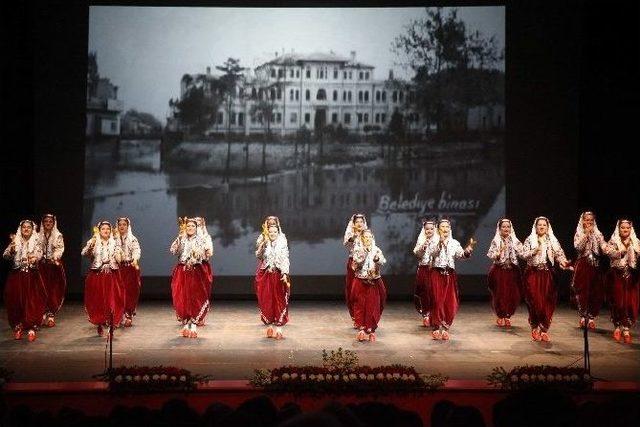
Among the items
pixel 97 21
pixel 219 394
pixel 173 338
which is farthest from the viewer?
pixel 97 21

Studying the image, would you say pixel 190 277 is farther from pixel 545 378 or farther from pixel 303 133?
pixel 545 378

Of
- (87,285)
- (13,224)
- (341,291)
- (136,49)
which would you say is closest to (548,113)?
(341,291)

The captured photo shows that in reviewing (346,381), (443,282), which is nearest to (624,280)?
(443,282)

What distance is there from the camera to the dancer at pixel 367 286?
9.03 m

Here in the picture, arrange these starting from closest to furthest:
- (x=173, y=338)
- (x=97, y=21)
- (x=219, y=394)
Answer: (x=219, y=394) < (x=173, y=338) < (x=97, y=21)

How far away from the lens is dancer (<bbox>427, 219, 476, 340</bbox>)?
30.2ft

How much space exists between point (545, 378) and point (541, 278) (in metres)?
2.85

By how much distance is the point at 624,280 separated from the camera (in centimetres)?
927

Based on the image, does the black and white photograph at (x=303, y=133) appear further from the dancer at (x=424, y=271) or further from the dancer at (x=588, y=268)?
the dancer at (x=588, y=268)

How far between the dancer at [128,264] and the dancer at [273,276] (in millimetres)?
1827

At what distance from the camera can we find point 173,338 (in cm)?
920

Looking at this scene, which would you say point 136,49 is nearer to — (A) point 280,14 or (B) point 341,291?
(A) point 280,14

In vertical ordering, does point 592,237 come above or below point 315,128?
below

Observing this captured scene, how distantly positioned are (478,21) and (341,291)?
15.6 ft
